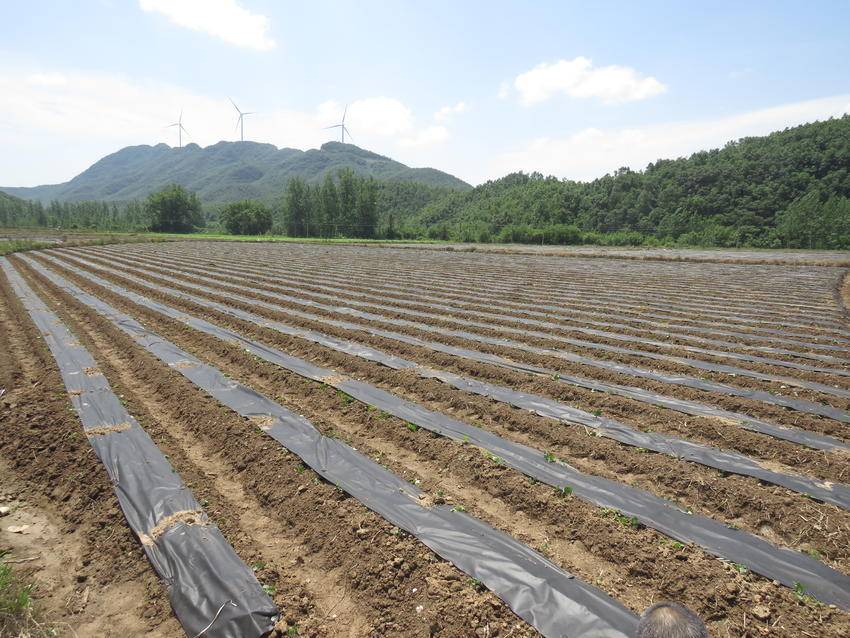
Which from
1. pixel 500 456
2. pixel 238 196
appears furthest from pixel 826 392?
pixel 238 196

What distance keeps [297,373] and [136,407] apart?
2120 millimetres

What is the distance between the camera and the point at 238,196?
17325 cm

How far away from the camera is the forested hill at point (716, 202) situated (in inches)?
1957

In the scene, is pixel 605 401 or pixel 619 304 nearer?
pixel 605 401

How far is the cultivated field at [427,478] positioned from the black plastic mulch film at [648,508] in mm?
21

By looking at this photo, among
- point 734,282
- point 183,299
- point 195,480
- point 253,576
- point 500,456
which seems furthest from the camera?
point 734,282

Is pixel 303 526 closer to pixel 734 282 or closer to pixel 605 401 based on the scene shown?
pixel 605 401

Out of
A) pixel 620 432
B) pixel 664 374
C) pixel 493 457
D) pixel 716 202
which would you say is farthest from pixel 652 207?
pixel 493 457

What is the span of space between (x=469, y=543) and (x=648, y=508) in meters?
1.60

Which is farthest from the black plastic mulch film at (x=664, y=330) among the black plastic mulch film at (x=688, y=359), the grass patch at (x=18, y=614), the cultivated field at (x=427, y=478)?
the grass patch at (x=18, y=614)

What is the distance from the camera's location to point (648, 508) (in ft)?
11.7

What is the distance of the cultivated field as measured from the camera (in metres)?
2.75

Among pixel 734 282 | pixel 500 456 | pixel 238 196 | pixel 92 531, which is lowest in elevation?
pixel 92 531

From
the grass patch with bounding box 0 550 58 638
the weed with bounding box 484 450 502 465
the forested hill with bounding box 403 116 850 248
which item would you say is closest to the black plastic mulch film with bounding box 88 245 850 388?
the weed with bounding box 484 450 502 465
